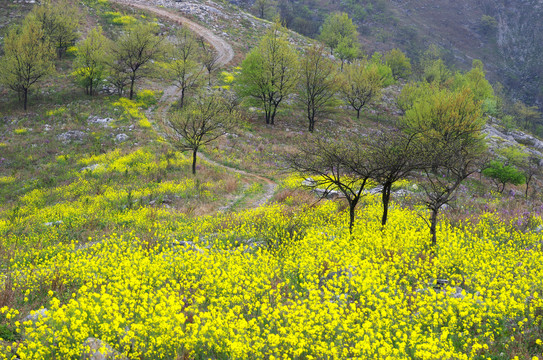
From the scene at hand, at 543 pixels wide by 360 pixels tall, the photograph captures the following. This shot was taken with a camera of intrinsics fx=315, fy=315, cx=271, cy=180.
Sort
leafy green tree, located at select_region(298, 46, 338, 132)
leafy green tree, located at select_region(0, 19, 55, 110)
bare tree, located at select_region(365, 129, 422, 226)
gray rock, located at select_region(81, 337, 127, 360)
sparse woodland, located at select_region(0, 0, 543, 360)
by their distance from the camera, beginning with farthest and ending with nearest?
leafy green tree, located at select_region(298, 46, 338, 132) < leafy green tree, located at select_region(0, 19, 55, 110) < bare tree, located at select_region(365, 129, 422, 226) < sparse woodland, located at select_region(0, 0, 543, 360) < gray rock, located at select_region(81, 337, 127, 360)

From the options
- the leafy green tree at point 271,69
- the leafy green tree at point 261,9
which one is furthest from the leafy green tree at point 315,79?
the leafy green tree at point 261,9

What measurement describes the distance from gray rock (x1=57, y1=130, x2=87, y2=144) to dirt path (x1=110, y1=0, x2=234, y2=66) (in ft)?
112

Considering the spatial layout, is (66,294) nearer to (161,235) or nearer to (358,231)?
(161,235)

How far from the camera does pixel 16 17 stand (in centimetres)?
5319

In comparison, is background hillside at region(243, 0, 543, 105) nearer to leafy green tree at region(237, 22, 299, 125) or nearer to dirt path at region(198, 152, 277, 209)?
leafy green tree at region(237, 22, 299, 125)

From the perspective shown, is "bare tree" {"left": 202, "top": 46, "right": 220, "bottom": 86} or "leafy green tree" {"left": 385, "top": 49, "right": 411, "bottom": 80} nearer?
"bare tree" {"left": 202, "top": 46, "right": 220, "bottom": 86}

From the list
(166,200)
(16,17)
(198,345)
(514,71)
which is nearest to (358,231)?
(198,345)

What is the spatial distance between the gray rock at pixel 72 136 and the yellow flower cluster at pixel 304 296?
24578mm

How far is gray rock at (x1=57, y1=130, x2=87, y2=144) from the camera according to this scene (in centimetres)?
3259

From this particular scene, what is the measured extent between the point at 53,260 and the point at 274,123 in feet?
126

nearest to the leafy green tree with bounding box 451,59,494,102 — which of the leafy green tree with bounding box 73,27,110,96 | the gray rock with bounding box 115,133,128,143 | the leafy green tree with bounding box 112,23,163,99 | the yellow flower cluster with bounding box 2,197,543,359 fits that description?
the leafy green tree with bounding box 112,23,163,99

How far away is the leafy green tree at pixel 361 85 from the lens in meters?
54.5

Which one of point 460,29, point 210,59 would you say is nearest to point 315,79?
point 210,59

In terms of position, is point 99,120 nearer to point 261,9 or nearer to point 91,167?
point 91,167
